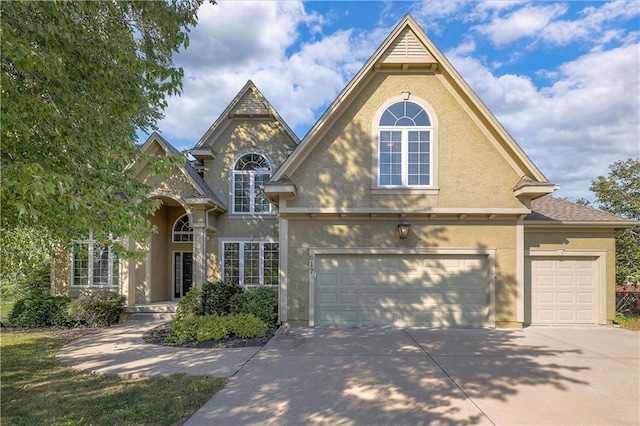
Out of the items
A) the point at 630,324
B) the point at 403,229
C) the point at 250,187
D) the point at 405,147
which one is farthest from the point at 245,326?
the point at 630,324

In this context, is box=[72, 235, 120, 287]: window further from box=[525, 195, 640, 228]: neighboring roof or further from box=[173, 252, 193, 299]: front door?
box=[525, 195, 640, 228]: neighboring roof

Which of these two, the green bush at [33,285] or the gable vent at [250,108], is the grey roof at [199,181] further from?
the green bush at [33,285]

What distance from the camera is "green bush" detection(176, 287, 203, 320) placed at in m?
9.91

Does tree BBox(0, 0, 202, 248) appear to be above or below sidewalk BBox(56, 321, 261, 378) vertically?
above

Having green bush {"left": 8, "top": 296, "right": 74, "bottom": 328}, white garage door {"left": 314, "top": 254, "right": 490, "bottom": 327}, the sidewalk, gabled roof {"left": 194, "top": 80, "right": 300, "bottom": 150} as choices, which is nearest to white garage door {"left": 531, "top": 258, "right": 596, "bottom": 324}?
white garage door {"left": 314, "top": 254, "right": 490, "bottom": 327}

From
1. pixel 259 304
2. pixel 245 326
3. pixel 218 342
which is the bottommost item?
pixel 218 342

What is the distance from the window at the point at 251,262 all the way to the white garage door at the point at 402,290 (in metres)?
3.44

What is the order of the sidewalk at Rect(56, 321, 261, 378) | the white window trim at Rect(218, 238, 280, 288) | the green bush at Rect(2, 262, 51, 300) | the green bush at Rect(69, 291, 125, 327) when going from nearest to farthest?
the sidewalk at Rect(56, 321, 261, 378) < the green bush at Rect(69, 291, 125, 327) < the green bush at Rect(2, 262, 51, 300) < the white window trim at Rect(218, 238, 280, 288)

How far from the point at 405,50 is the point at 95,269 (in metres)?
12.3

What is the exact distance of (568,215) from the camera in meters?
10.6

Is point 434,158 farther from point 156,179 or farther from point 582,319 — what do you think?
point 156,179

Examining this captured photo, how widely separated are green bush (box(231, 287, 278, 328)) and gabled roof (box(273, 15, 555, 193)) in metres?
3.38

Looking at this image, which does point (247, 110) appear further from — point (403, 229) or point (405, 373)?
point (405, 373)

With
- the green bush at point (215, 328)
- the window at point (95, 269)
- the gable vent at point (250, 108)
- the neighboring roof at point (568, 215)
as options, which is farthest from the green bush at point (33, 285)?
the neighboring roof at point (568, 215)
